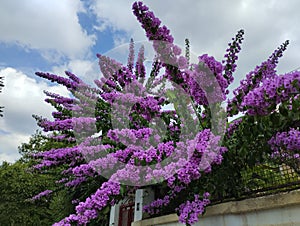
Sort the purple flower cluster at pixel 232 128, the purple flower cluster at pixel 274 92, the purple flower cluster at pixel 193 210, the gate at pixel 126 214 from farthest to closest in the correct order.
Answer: the gate at pixel 126 214 < the purple flower cluster at pixel 232 128 < the purple flower cluster at pixel 193 210 < the purple flower cluster at pixel 274 92

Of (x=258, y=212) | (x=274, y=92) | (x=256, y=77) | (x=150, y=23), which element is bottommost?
(x=258, y=212)

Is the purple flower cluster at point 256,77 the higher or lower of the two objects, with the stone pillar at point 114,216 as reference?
higher

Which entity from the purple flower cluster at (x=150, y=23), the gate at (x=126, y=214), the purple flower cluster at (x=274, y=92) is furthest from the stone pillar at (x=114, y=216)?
the purple flower cluster at (x=274, y=92)

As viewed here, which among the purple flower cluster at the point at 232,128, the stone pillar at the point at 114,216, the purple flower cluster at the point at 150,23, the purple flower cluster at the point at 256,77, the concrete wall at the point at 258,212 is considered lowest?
the concrete wall at the point at 258,212

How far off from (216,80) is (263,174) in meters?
1.09

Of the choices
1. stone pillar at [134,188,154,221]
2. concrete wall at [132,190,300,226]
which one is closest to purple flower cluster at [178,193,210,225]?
concrete wall at [132,190,300,226]

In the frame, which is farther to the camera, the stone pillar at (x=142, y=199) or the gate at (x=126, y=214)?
the gate at (x=126, y=214)

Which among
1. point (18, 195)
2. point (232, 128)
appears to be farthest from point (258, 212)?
point (18, 195)

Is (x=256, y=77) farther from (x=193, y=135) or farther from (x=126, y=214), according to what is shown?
(x=126, y=214)

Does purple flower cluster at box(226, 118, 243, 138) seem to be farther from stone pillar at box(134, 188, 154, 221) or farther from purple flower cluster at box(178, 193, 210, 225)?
stone pillar at box(134, 188, 154, 221)

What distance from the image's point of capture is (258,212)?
257cm

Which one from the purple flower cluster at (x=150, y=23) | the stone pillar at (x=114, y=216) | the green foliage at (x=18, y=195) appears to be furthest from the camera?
the green foliage at (x=18, y=195)

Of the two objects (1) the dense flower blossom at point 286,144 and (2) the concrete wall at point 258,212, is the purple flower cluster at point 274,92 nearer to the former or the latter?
(1) the dense flower blossom at point 286,144

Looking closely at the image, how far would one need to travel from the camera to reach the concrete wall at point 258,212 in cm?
230
